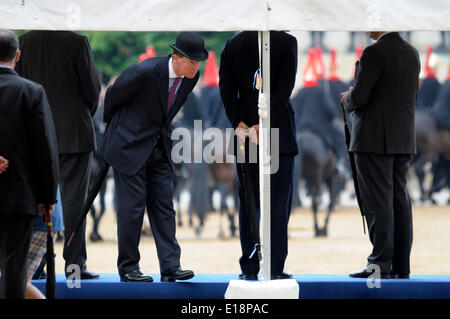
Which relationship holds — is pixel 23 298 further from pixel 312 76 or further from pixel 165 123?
pixel 312 76

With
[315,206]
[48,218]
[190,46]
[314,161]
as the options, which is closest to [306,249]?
[315,206]

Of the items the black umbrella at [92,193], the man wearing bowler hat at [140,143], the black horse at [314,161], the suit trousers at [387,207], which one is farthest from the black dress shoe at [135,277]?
the black horse at [314,161]

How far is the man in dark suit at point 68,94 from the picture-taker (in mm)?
6785

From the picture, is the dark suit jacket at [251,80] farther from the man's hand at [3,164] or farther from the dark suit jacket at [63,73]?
the man's hand at [3,164]

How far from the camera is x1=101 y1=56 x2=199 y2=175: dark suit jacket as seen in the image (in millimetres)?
6461

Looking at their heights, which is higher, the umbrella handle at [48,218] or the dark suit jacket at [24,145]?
the dark suit jacket at [24,145]

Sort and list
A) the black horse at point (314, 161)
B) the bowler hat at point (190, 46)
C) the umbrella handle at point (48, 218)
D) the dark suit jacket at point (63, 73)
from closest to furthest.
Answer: the umbrella handle at point (48, 218)
the bowler hat at point (190, 46)
the dark suit jacket at point (63, 73)
the black horse at point (314, 161)

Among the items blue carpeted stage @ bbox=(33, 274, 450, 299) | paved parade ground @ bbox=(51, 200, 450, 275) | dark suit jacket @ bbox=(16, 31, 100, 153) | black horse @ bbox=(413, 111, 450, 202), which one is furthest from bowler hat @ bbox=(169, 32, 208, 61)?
black horse @ bbox=(413, 111, 450, 202)

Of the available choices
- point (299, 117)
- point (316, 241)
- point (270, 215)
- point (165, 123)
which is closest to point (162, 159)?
point (165, 123)

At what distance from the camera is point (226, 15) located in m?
5.79

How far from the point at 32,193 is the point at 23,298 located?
551 mm

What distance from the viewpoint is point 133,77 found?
21.2ft

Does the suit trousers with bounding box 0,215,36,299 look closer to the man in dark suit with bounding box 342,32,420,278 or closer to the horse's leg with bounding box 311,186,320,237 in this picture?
the man in dark suit with bounding box 342,32,420,278

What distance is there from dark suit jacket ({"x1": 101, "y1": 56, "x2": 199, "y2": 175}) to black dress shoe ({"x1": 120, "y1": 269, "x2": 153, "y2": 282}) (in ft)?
2.12
